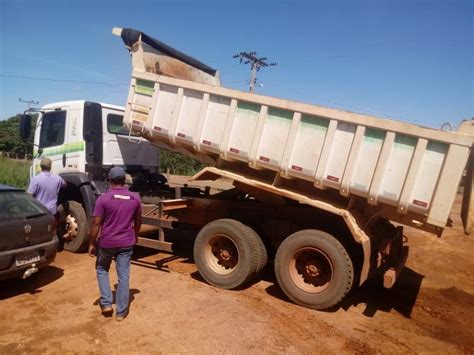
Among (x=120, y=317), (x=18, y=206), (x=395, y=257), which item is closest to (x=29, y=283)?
(x=18, y=206)

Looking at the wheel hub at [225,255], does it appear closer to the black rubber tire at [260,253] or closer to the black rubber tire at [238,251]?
the black rubber tire at [238,251]

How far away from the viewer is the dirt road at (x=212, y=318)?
3.97 m

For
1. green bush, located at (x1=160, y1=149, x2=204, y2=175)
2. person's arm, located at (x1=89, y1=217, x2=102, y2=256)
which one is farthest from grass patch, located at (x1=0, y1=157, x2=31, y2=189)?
green bush, located at (x1=160, y1=149, x2=204, y2=175)

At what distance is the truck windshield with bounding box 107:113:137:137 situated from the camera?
725cm

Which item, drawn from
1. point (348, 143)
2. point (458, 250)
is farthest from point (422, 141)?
point (458, 250)

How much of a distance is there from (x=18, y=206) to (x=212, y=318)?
299cm

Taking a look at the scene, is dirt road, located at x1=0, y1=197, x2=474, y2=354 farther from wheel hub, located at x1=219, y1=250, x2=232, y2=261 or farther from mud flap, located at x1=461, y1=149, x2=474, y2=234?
mud flap, located at x1=461, y1=149, x2=474, y2=234

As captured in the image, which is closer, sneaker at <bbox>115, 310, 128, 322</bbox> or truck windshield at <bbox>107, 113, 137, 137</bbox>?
sneaker at <bbox>115, 310, 128, 322</bbox>

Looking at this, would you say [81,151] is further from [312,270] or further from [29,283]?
[312,270]

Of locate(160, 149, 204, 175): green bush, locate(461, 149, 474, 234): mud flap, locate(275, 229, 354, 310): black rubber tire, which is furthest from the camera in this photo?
locate(160, 149, 204, 175): green bush

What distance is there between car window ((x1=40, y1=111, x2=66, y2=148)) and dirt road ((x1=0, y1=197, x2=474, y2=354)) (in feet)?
7.19

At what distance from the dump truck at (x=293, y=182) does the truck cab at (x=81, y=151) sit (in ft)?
0.40

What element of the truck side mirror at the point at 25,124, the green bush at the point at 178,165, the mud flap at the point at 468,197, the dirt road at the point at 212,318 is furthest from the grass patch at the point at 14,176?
the green bush at the point at 178,165

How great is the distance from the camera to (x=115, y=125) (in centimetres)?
736
